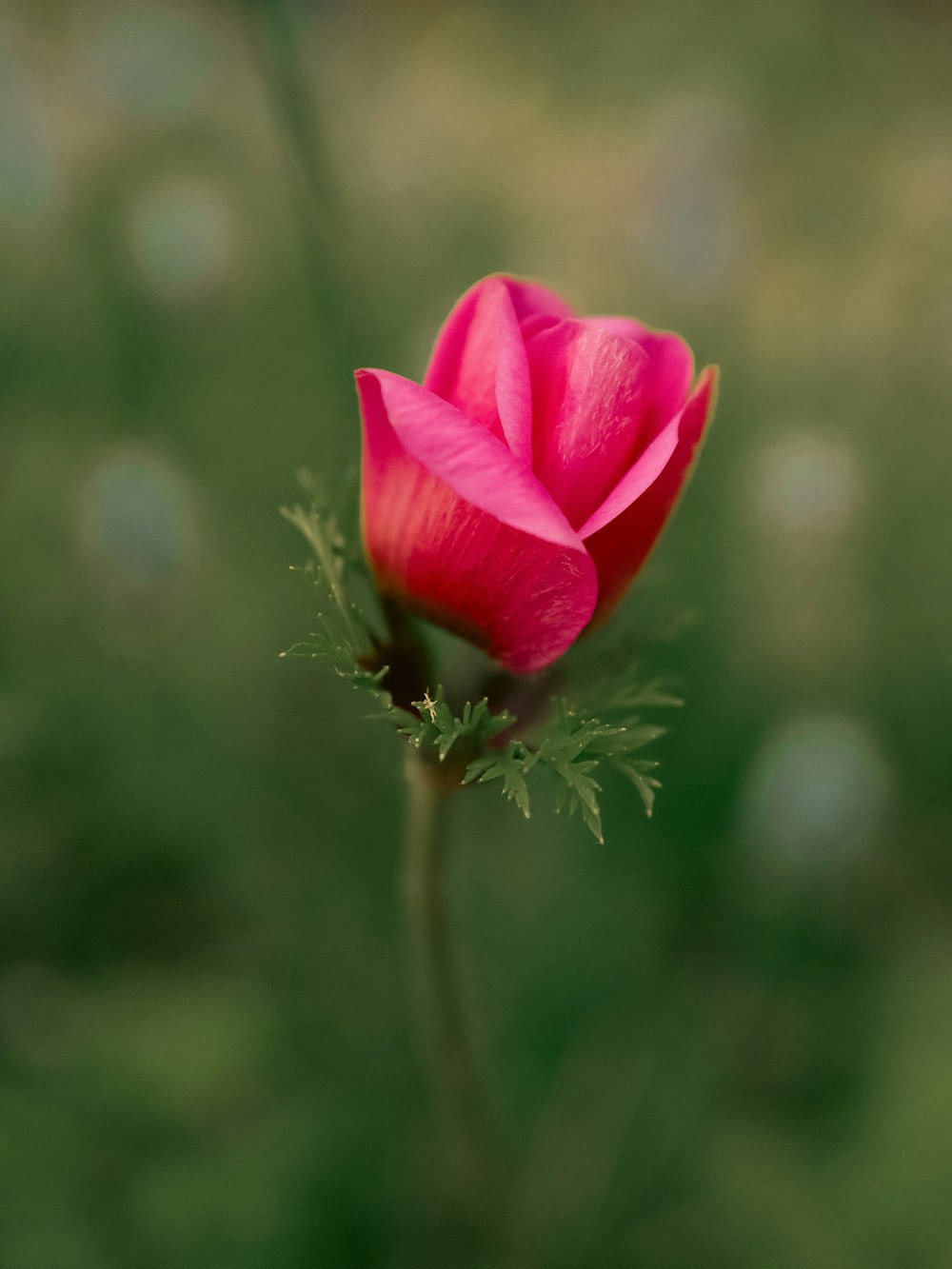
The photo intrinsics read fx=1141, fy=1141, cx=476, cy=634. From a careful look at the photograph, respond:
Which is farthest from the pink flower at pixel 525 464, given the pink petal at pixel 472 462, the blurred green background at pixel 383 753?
the blurred green background at pixel 383 753

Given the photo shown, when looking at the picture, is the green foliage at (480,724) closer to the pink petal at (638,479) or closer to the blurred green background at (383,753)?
the pink petal at (638,479)

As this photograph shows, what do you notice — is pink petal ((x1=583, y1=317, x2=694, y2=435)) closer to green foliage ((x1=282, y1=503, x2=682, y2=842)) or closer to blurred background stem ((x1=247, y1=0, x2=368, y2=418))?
green foliage ((x1=282, y1=503, x2=682, y2=842))

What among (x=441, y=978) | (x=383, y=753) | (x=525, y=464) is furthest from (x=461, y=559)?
(x=383, y=753)

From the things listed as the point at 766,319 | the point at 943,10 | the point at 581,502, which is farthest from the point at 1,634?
the point at 943,10

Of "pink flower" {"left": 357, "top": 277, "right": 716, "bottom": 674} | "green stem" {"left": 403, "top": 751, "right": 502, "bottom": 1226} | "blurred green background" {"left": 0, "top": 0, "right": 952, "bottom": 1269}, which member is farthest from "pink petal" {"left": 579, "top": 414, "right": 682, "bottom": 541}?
"blurred green background" {"left": 0, "top": 0, "right": 952, "bottom": 1269}

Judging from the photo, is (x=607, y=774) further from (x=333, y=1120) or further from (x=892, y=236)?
(x=892, y=236)
